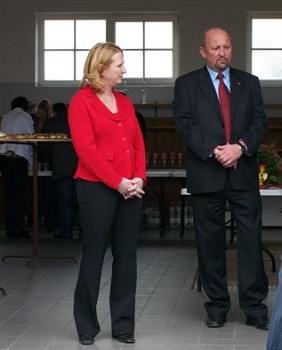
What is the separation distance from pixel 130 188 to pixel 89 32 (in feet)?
27.0

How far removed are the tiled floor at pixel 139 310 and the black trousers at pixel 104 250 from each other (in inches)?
5.5

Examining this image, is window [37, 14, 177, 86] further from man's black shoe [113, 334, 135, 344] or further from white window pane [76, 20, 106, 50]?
man's black shoe [113, 334, 135, 344]

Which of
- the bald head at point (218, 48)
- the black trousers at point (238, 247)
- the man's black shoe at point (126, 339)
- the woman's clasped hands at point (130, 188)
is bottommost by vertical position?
the man's black shoe at point (126, 339)

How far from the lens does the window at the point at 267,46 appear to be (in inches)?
493

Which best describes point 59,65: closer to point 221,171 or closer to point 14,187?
point 14,187

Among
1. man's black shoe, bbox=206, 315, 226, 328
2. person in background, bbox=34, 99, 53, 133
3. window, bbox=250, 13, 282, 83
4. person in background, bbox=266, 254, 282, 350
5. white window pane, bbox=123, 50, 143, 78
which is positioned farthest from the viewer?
white window pane, bbox=123, 50, 143, 78

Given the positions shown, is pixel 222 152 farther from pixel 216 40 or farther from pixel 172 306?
pixel 172 306

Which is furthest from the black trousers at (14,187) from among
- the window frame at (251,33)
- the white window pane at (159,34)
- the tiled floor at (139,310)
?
the window frame at (251,33)

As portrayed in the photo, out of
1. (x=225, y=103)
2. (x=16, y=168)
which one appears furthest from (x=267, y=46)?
(x=225, y=103)

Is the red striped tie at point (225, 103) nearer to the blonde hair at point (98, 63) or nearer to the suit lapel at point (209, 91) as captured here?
the suit lapel at point (209, 91)

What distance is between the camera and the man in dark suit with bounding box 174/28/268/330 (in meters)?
5.26

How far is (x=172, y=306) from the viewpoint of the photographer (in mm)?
6105

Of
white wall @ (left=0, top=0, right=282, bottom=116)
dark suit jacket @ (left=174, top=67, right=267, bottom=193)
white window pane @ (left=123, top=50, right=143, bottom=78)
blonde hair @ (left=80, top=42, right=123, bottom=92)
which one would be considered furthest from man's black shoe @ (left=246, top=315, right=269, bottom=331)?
white window pane @ (left=123, top=50, right=143, bottom=78)

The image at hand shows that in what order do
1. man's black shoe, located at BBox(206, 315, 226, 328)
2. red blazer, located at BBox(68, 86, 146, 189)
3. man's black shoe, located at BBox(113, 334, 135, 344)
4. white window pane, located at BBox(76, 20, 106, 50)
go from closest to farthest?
1. red blazer, located at BBox(68, 86, 146, 189)
2. man's black shoe, located at BBox(113, 334, 135, 344)
3. man's black shoe, located at BBox(206, 315, 226, 328)
4. white window pane, located at BBox(76, 20, 106, 50)
